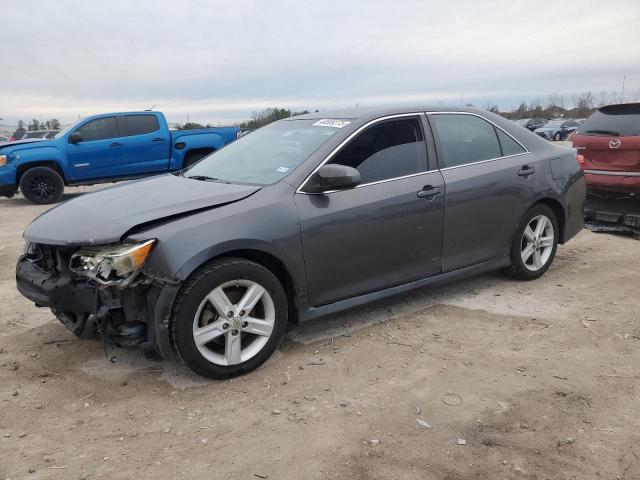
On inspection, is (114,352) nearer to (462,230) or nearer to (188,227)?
(188,227)

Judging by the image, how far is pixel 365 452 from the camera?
259cm

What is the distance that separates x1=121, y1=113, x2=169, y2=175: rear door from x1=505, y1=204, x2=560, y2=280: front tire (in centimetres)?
919

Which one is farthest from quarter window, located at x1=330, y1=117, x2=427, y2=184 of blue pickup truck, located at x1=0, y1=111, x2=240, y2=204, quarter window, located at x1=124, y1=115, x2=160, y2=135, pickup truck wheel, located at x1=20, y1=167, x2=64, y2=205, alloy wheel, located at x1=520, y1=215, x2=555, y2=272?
pickup truck wheel, located at x1=20, y1=167, x2=64, y2=205

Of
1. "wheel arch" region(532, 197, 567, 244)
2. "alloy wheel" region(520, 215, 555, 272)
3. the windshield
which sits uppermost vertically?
the windshield

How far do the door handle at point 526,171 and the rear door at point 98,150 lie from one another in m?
9.31

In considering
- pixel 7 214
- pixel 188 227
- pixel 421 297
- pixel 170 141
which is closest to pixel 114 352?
pixel 188 227

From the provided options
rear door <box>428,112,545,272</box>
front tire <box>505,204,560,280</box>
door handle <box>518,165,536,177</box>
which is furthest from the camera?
front tire <box>505,204,560,280</box>

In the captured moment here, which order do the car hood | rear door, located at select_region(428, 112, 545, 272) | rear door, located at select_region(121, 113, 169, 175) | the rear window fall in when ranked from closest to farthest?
1. the car hood
2. rear door, located at select_region(428, 112, 545, 272)
3. the rear window
4. rear door, located at select_region(121, 113, 169, 175)

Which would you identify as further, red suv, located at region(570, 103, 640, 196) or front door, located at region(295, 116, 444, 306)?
red suv, located at region(570, 103, 640, 196)

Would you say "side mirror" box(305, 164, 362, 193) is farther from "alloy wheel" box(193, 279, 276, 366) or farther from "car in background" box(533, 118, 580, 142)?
"car in background" box(533, 118, 580, 142)

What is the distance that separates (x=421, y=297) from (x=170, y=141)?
29.8 feet

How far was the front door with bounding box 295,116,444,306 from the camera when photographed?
3.61 metres

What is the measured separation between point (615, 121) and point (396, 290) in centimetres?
469

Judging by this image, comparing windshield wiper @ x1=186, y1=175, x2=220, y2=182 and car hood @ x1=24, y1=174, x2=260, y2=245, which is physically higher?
windshield wiper @ x1=186, y1=175, x2=220, y2=182
